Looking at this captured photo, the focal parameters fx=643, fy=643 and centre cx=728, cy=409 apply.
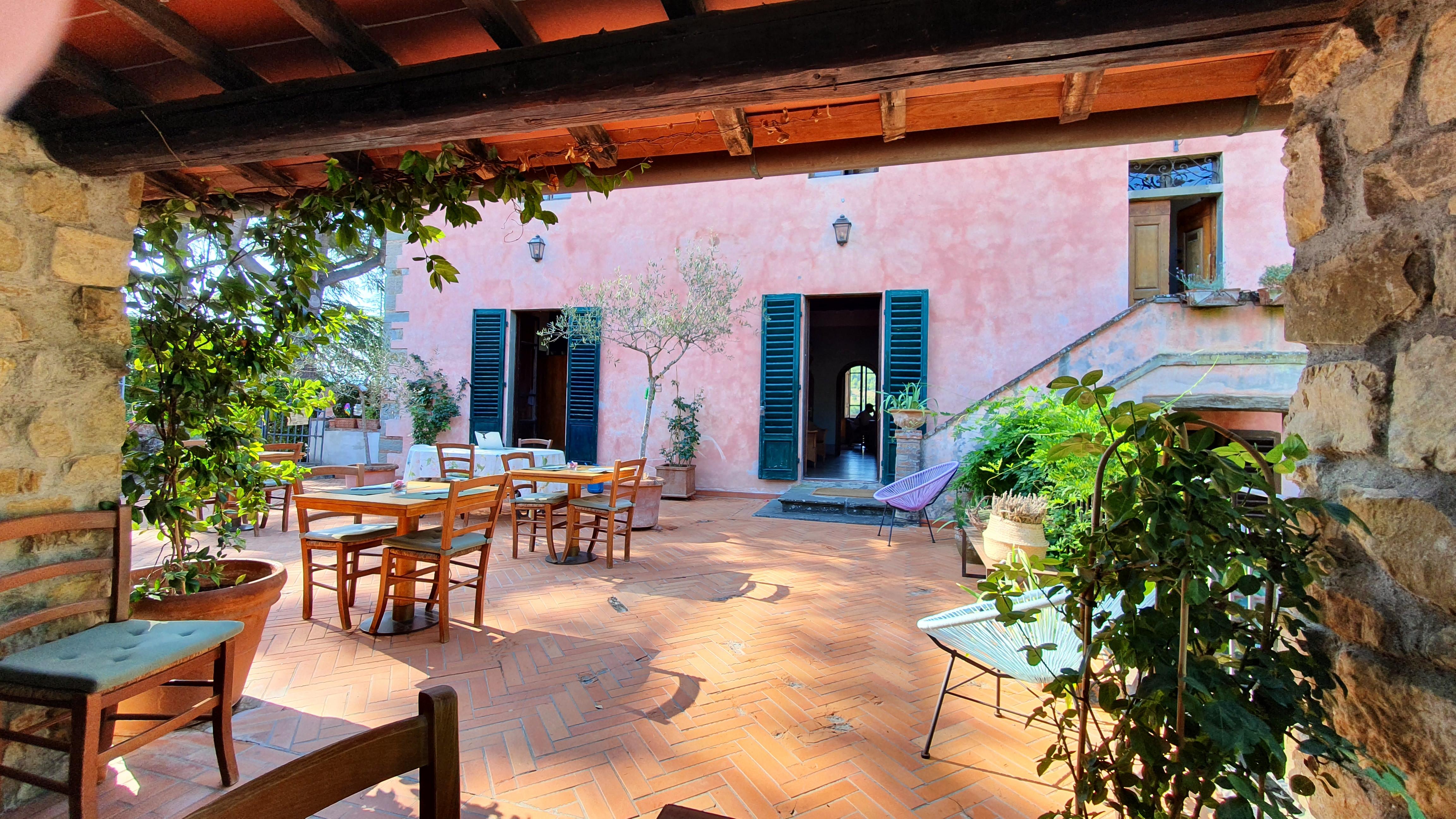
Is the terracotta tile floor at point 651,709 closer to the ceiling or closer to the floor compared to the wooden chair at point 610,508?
closer to the floor

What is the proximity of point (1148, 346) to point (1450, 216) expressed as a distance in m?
5.51

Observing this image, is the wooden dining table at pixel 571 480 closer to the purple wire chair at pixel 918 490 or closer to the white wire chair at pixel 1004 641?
the purple wire chair at pixel 918 490

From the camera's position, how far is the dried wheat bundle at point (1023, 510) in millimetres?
3416

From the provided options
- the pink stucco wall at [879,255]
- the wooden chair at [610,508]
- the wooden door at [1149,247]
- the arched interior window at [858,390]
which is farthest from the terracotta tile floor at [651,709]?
the arched interior window at [858,390]

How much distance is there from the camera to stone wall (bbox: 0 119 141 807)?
1812 mm

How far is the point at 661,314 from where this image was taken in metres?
7.45

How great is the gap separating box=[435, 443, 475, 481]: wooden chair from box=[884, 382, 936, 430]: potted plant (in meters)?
3.92

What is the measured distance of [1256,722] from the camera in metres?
0.89

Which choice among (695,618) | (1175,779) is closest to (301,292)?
(695,618)

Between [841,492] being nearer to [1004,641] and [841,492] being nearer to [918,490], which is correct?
[918,490]

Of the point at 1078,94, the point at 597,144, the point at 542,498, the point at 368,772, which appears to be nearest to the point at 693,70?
the point at 597,144

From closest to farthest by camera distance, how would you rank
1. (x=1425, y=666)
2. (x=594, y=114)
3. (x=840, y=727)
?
(x=1425, y=666) → (x=594, y=114) → (x=840, y=727)

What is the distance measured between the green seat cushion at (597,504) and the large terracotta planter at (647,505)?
3.56 ft

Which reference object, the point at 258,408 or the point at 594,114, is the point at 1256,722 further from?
the point at 258,408
